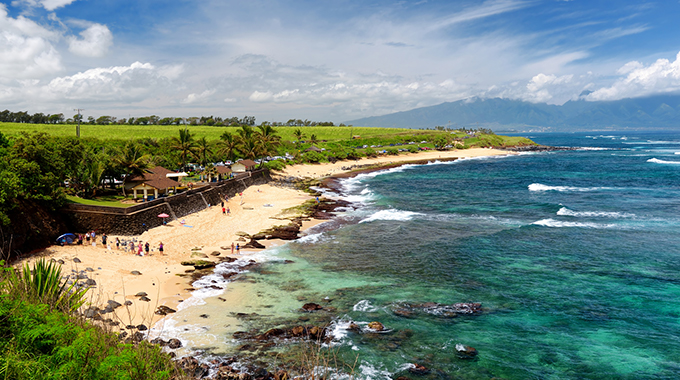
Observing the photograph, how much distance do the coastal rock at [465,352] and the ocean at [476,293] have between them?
13 cm

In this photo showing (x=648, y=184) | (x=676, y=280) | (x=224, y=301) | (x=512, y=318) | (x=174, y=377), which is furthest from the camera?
(x=648, y=184)

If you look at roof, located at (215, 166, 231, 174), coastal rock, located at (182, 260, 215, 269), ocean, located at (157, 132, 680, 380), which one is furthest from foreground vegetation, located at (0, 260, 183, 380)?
roof, located at (215, 166, 231, 174)

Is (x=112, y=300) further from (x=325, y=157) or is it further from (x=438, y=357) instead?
(x=325, y=157)

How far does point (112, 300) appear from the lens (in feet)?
68.3

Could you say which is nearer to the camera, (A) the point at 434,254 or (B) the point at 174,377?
(B) the point at 174,377

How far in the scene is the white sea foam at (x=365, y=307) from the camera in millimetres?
21386

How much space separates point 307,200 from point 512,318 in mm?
35987

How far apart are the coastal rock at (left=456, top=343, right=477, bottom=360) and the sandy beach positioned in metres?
13.8

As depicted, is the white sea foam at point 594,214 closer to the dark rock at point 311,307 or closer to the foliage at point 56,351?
the dark rock at point 311,307

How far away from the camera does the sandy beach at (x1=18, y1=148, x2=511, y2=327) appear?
2166 centimetres

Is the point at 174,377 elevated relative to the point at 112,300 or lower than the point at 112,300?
elevated

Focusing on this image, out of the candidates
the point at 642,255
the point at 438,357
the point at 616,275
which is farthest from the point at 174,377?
the point at 642,255

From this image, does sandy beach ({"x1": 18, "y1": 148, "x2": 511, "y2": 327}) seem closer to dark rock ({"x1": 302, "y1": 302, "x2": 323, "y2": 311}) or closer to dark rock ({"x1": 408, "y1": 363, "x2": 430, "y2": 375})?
dark rock ({"x1": 302, "y1": 302, "x2": 323, "y2": 311})

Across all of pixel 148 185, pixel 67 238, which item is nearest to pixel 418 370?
pixel 67 238
